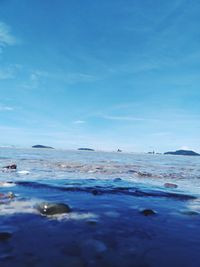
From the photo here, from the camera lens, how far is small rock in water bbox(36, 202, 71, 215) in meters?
8.93

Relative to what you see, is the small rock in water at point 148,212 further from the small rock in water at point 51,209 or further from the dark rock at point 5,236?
the dark rock at point 5,236

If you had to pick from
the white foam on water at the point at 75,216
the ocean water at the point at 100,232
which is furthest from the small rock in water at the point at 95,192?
the white foam on water at the point at 75,216

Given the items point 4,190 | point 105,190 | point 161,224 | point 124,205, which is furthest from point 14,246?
point 105,190

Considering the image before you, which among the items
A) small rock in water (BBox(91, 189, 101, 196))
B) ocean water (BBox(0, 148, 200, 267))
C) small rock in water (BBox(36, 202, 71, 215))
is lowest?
ocean water (BBox(0, 148, 200, 267))

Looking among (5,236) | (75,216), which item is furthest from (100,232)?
(5,236)

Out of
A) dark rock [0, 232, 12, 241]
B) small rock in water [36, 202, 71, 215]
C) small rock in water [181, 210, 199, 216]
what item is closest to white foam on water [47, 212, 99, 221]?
small rock in water [36, 202, 71, 215]

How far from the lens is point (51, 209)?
912 centimetres

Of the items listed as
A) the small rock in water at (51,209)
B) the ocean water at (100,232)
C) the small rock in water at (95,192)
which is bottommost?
the ocean water at (100,232)

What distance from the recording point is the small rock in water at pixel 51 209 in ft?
29.3

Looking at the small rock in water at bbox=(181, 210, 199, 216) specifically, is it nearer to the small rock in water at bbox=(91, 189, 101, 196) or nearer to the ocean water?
the ocean water

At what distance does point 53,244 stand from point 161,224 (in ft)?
12.4

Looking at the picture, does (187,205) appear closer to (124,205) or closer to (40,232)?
(124,205)

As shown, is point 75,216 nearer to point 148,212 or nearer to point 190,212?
point 148,212

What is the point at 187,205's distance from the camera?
37.5ft
